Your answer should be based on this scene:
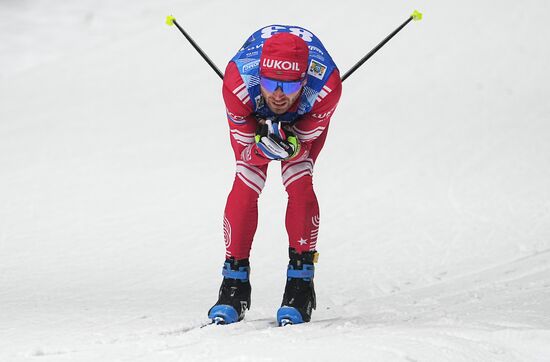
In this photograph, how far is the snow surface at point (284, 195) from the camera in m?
3.34

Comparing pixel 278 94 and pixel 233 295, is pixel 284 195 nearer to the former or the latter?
pixel 233 295

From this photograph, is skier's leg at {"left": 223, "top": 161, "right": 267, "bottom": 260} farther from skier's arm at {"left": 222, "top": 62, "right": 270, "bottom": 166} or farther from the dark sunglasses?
the dark sunglasses

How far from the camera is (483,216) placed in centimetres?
676

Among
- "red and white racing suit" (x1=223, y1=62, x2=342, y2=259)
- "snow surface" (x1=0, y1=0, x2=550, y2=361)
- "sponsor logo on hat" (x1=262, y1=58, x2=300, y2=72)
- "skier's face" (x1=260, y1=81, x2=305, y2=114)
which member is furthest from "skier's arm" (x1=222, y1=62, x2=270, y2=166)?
"snow surface" (x1=0, y1=0, x2=550, y2=361)

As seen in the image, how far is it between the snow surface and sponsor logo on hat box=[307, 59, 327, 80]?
1.04 m

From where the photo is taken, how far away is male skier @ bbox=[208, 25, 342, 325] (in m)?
3.47

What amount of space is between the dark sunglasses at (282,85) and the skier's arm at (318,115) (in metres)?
0.23

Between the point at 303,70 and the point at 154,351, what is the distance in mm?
1238

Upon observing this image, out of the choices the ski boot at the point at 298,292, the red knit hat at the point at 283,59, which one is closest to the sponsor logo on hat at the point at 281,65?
the red knit hat at the point at 283,59

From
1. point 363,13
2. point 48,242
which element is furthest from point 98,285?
point 363,13

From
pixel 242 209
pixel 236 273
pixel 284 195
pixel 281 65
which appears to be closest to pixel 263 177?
pixel 242 209

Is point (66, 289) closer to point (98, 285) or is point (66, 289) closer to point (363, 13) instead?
point (98, 285)

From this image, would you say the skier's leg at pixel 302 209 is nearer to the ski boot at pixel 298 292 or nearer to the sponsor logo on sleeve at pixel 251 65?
the ski boot at pixel 298 292

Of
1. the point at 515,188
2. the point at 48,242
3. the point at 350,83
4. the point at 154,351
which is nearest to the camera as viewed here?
the point at 154,351
